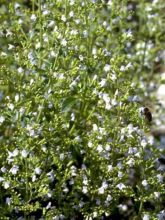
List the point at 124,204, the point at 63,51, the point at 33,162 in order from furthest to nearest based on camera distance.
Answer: the point at 124,204 < the point at 63,51 < the point at 33,162

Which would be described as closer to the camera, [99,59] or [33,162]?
[33,162]

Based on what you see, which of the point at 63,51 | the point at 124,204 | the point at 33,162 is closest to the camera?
the point at 33,162

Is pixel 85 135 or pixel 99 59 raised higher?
pixel 99 59

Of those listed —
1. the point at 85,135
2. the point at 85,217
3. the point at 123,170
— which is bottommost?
the point at 85,217

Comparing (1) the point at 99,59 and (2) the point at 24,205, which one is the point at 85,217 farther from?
(1) the point at 99,59

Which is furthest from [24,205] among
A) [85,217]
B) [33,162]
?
[85,217]

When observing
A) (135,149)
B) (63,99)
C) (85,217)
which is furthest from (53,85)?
(85,217)
